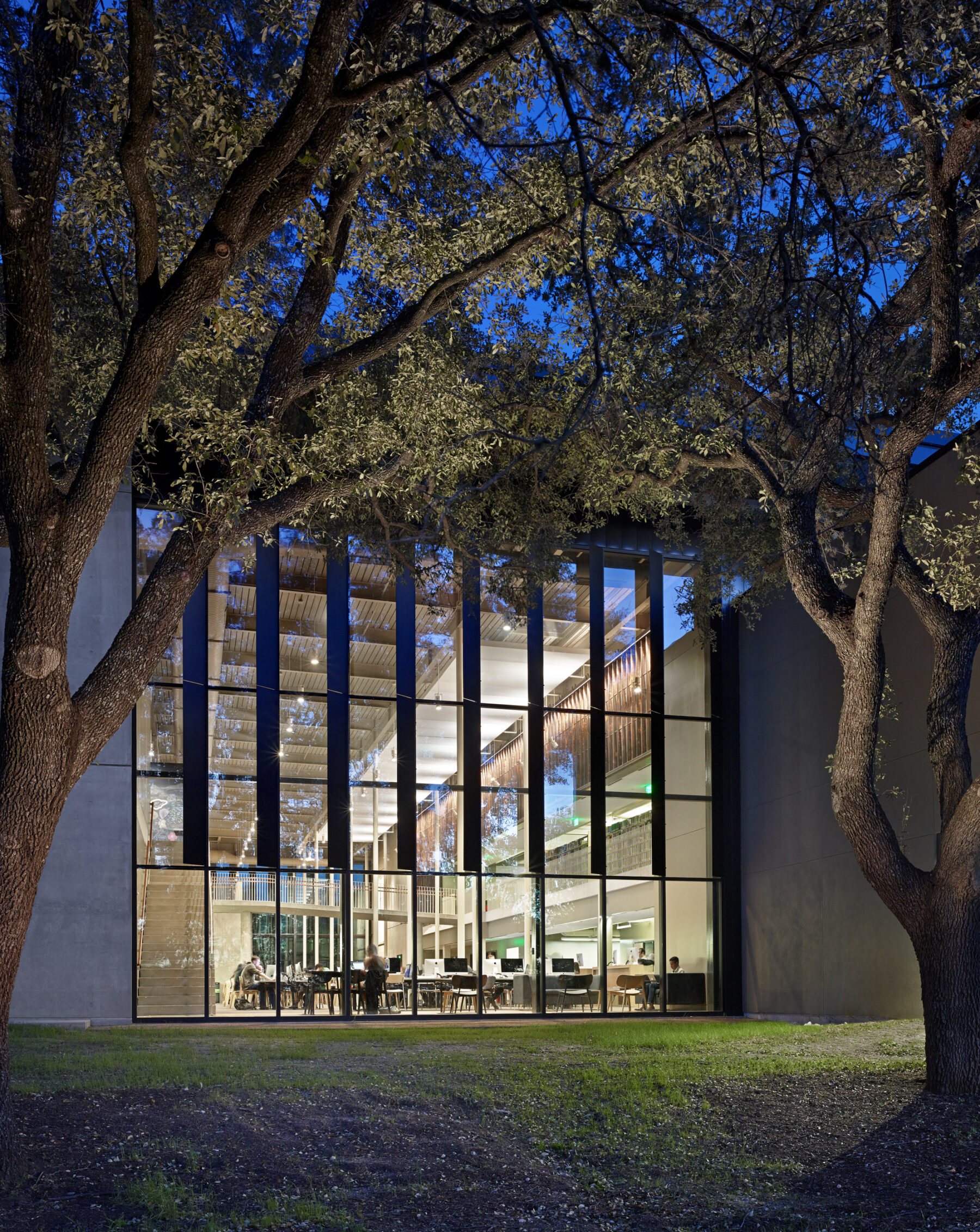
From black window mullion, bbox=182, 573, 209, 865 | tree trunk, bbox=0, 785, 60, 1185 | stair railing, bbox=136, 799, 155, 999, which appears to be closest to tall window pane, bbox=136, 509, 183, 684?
black window mullion, bbox=182, 573, 209, 865

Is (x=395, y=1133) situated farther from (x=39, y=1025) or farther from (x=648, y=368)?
(x=39, y=1025)

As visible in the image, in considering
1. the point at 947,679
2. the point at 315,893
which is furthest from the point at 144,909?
the point at 947,679

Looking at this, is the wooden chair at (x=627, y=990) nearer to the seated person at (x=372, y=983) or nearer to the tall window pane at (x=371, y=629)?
the seated person at (x=372, y=983)

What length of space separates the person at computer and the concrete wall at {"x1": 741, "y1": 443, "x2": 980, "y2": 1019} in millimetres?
6513

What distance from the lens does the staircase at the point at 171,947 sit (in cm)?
1612

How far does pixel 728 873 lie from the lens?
64.7 ft

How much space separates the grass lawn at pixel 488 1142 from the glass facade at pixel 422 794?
6.52m

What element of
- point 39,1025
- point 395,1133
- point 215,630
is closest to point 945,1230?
point 395,1133

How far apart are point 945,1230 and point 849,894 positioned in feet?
39.4

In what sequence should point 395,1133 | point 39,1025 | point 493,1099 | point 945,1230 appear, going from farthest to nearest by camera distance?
point 39,1025, point 493,1099, point 395,1133, point 945,1230

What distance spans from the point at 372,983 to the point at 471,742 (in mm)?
4139

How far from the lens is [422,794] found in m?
18.2

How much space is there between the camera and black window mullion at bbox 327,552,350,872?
57.3ft

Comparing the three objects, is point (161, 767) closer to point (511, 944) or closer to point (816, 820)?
point (511, 944)
